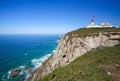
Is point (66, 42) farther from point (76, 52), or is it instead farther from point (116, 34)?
point (116, 34)

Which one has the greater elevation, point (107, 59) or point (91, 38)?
point (91, 38)

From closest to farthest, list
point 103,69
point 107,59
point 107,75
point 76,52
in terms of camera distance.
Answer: point 107,75 → point 103,69 → point 107,59 → point 76,52

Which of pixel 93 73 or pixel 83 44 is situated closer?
pixel 93 73

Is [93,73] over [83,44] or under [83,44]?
under

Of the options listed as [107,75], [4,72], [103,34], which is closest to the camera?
[107,75]

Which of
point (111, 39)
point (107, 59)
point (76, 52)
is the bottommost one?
point (76, 52)

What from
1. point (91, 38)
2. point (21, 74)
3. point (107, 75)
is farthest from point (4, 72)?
point (107, 75)

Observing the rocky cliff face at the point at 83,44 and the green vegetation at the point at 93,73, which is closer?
the green vegetation at the point at 93,73

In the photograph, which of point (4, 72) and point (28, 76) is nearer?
point (28, 76)

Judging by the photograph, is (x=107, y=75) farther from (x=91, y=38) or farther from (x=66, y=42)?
(x=66, y=42)

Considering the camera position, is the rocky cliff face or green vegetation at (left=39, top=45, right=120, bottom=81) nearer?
green vegetation at (left=39, top=45, right=120, bottom=81)

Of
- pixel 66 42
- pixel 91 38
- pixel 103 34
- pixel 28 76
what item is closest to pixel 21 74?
pixel 28 76
